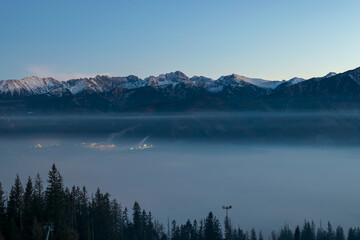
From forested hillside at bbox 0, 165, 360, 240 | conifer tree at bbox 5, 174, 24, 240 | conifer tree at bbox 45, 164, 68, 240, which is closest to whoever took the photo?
forested hillside at bbox 0, 165, 360, 240

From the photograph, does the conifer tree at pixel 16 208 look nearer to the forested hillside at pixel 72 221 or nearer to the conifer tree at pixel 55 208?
the forested hillside at pixel 72 221

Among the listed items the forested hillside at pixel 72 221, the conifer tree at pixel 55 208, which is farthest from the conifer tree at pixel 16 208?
the conifer tree at pixel 55 208

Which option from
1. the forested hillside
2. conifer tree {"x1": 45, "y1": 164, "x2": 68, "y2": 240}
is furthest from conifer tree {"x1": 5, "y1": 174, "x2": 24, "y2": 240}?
conifer tree {"x1": 45, "y1": 164, "x2": 68, "y2": 240}

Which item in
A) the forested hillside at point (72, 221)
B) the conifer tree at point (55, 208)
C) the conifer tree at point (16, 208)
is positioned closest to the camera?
the forested hillside at point (72, 221)

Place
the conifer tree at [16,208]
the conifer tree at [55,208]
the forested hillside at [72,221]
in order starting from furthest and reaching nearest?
1. the conifer tree at [16,208]
2. the conifer tree at [55,208]
3. the forested hillside at [72,221]

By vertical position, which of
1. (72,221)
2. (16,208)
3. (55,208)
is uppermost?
(55,208)

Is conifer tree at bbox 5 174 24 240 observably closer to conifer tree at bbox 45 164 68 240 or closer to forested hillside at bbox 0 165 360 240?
forested hillside at bbox 0 165 360 240

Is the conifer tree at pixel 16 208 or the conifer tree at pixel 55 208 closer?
the conifer tree at pixel 55 208

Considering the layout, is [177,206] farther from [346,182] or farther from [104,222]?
[346,182]

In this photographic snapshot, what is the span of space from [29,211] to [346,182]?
126 metres

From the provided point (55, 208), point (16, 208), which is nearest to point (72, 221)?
point (55, 208)

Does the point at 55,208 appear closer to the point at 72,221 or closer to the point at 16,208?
the point at 72,221

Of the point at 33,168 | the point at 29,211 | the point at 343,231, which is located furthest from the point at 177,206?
the point at 33,168

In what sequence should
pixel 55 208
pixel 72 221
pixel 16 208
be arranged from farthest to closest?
pixel 72 221 → pixel 16 208 → pixel 55 208
